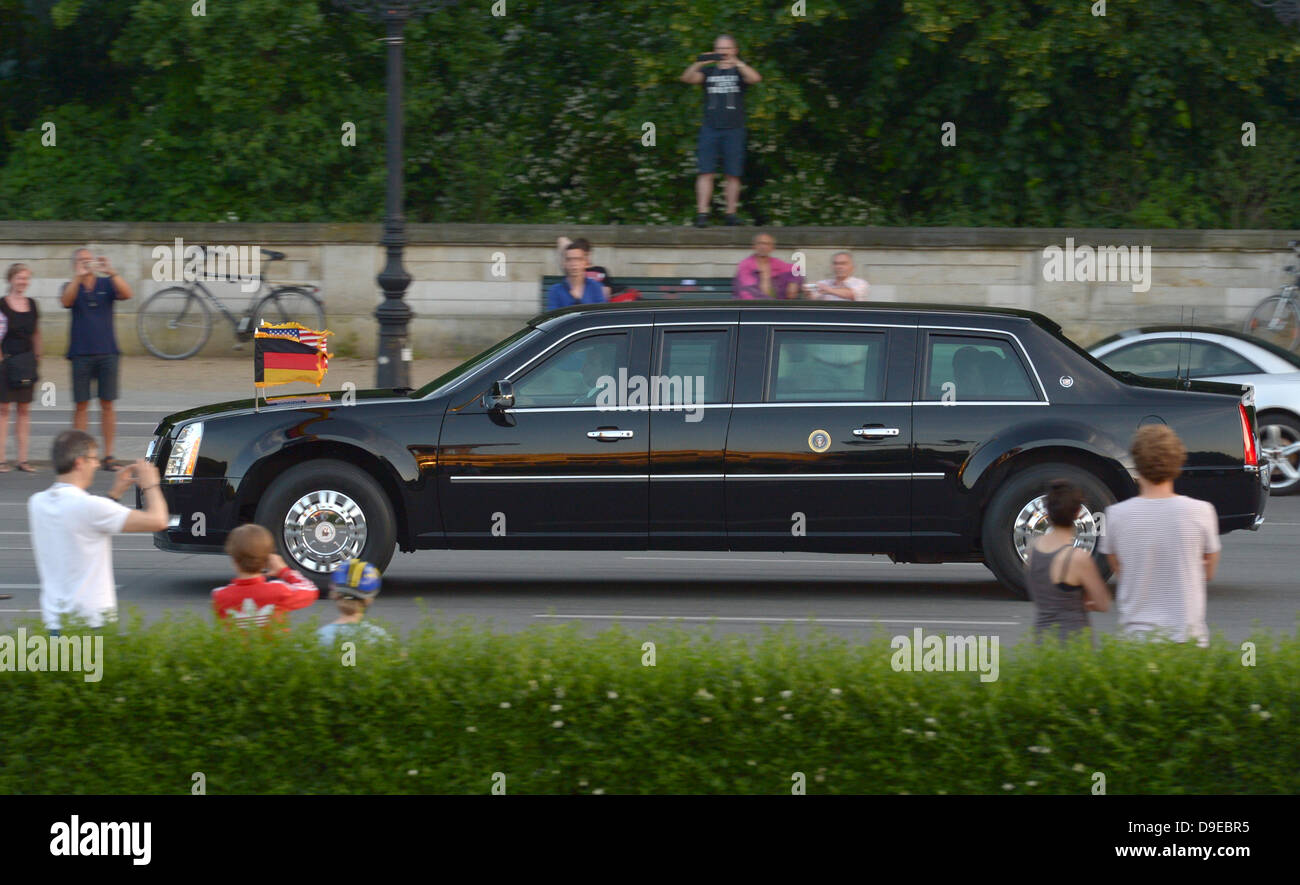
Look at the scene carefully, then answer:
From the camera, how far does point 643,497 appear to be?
9.59 meters

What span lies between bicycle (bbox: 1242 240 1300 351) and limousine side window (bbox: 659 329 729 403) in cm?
1199

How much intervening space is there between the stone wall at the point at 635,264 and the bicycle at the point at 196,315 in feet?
0.92

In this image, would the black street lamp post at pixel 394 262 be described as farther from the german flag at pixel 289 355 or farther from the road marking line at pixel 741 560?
the road marking line at pixel 741 560

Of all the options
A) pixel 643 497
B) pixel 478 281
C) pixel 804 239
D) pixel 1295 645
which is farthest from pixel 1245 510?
pixel 478 281

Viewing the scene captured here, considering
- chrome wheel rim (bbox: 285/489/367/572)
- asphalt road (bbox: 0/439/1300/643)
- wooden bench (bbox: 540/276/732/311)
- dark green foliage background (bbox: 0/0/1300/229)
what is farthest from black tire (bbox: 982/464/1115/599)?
dark green foliage background (bbox: 0/0/1300/229)

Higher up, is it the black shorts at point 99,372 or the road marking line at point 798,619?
the black shorts at point 99,372

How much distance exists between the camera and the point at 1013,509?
9.63 metres

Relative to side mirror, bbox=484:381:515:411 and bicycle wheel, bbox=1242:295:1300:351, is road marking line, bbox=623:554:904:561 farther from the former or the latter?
bicycle wheel, bbox=1242:295:1300:351

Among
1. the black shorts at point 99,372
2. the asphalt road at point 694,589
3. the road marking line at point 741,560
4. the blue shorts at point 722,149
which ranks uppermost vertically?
the blue shorts at point 722,149

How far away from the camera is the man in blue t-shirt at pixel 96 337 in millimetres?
15094

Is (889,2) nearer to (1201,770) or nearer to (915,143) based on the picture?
(915,143)

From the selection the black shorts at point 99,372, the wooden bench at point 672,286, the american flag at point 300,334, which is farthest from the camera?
the wooden bench at point 672,286

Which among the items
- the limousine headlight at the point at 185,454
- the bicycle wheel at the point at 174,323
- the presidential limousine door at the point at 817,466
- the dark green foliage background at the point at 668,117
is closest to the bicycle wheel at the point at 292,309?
the bicycle wheel at the point at 174,323

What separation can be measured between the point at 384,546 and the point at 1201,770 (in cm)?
558
